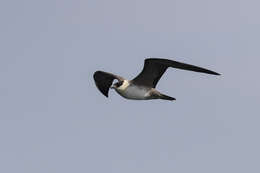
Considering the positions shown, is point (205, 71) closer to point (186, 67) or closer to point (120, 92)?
point (186, 67)

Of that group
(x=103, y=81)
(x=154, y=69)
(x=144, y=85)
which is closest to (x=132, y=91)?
(x=144, y=85)

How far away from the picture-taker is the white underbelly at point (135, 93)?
26.1 m

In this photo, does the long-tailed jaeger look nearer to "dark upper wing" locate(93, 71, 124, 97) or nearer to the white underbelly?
the white underbelly

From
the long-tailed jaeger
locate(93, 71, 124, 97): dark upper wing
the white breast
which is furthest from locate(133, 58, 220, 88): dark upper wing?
locate(93, 71, 124, 97): dark upper wing

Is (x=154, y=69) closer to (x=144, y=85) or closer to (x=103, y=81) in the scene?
(x=144, y=85)

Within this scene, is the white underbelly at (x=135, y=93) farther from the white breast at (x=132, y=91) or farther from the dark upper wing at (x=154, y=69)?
the dark upper wing at (x=154, y=69)

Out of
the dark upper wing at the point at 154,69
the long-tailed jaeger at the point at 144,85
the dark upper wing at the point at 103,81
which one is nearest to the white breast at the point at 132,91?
the long-tailed jaeger at the point at 144,85

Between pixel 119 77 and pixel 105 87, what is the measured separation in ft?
9.75

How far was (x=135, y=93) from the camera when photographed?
26.1 meters

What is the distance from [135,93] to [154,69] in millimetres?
1352

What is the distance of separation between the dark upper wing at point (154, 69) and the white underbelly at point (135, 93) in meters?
0.34

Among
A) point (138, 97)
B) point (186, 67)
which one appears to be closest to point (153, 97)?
point (138, 97)

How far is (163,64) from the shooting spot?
2523 centimetres

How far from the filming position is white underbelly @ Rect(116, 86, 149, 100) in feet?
85.5
